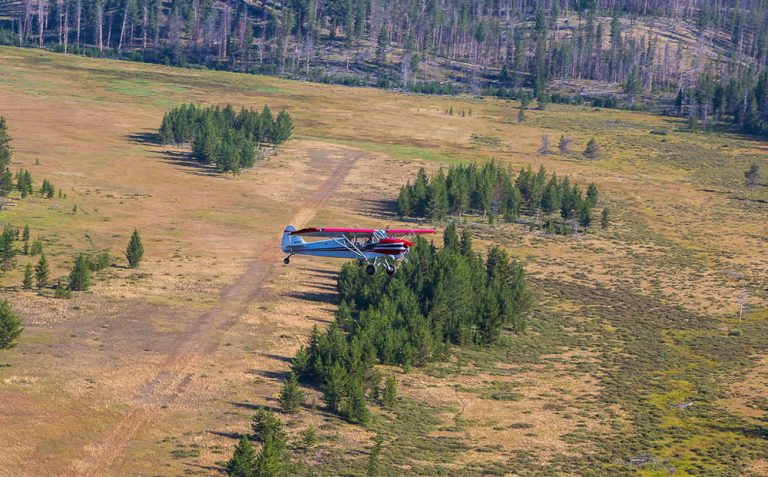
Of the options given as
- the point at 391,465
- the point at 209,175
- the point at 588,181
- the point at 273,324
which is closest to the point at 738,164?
the point at 588,181

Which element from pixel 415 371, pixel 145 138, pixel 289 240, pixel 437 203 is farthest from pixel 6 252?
pixel 145 138

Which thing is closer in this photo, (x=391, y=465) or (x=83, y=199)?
(x=391, y=465)

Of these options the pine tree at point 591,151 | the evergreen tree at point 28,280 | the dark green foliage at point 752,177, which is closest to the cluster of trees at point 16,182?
the evergreen tree at point 28,280

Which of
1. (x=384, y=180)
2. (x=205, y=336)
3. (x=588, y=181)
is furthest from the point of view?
(x=588, y=181)

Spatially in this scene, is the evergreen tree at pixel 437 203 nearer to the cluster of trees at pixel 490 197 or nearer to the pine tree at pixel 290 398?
the cluster of trees at pixel 490 197

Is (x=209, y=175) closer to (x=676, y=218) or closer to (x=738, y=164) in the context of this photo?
(x=676, y=218)

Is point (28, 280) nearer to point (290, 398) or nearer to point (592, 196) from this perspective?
point (290, 398)

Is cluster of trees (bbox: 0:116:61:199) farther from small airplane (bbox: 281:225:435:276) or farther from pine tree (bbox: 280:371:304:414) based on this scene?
pine tree (bbox: 280:371:304:414)
